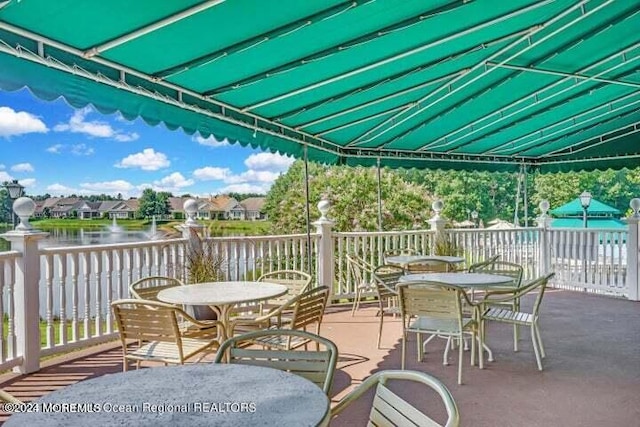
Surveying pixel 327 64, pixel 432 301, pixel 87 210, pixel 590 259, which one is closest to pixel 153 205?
pixel 87 210

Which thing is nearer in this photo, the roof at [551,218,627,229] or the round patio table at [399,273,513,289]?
the round patio table at [399,273,513,289]

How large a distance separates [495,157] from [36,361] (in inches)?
337

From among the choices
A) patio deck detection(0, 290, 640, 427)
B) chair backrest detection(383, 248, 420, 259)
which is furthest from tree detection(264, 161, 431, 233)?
patio deck detection(0, 290, 640, 427)

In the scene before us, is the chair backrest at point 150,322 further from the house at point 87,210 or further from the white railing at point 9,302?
the house at point 87,210

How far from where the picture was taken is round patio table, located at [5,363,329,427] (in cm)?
158

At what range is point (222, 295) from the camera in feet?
12.7

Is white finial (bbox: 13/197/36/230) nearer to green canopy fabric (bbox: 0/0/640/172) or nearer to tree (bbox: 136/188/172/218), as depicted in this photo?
green canopy fabric (bbox: 0/0/640/172)

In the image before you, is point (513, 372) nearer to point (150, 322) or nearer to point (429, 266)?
point (429, 266)

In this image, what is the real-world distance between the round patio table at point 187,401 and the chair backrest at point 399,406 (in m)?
0.20

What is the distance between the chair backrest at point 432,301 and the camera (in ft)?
13.3

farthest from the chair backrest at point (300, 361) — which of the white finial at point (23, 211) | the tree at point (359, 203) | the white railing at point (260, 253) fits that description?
the tree at point (359, 203)

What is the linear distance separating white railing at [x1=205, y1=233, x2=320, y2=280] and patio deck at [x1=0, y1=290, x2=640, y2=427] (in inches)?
42.1

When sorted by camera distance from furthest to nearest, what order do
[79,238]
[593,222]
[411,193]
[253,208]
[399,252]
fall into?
[253,208] → [593,222] → [411,193] → [79,238] → [399,252]

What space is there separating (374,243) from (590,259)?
3.87m
